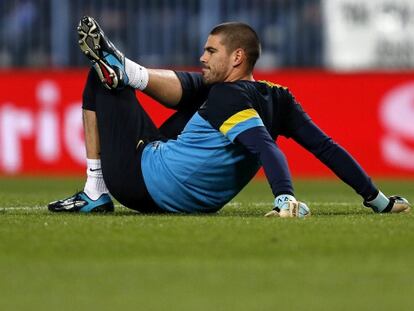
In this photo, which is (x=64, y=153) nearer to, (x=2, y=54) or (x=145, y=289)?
(x=2, y=54)

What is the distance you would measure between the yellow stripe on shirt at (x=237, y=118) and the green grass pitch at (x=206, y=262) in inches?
19.4

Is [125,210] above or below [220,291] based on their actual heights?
below

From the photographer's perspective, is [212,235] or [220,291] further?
[212,235]

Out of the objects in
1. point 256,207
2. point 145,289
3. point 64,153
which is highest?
point 145,289

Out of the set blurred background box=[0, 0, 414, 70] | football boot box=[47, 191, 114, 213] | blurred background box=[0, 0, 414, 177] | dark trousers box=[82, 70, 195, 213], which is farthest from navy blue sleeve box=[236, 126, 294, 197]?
blurred background box=[0, 0, 414, 70]

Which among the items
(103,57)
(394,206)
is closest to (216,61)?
(103,57)

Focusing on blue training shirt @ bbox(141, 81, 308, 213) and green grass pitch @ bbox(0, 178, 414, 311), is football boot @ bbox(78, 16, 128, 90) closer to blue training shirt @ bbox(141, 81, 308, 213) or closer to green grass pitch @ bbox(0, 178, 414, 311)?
blue training shirt @ bbox(141, 81, 308, 213)

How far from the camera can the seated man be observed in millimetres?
6578

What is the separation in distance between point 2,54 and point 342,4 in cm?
426

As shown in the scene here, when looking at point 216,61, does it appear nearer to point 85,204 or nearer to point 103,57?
point 103,57

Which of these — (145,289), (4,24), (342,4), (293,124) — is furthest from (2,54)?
(145,289)

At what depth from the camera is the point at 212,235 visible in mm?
5691

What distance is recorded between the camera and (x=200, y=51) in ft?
48.6

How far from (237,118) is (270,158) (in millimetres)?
288
